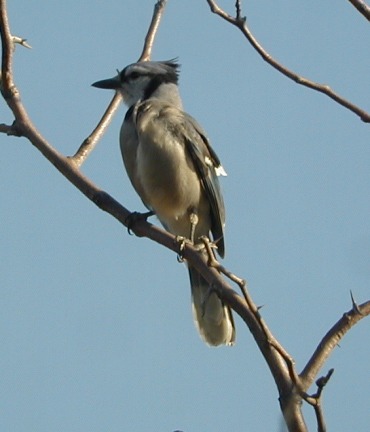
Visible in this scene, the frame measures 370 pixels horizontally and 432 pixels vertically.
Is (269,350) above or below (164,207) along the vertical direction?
below

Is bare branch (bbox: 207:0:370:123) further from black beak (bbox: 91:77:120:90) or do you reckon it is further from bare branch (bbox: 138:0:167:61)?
black beak (bbox: 91:77:120:90)

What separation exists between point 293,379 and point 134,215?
1.76m

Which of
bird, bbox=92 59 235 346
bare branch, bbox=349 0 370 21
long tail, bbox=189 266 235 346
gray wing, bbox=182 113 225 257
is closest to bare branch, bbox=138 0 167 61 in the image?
bird, bbox=92 59 235 346

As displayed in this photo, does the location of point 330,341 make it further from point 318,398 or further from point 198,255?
point 198,255

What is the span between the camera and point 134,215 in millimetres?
4320

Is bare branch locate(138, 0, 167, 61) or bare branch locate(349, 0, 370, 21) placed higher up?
bare branch locate(138, 0, 167, 61)

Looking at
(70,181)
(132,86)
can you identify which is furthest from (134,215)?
(132,86)

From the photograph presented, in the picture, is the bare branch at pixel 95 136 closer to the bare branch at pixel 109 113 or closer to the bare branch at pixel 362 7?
the bare branch at pixel 109 113

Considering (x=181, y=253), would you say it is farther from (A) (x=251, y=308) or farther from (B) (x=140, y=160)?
(B) (x=140, y=160)

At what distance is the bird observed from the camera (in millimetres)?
5375

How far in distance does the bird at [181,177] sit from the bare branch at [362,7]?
2493 millimetres

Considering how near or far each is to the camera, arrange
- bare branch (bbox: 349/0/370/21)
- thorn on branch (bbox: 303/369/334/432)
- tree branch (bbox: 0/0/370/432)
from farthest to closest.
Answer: bare branch (bbox: 349/0/370/21)
tree branch (bbox: 0/0/370/432)
thorn on branch (bbox: 303/369/334/432)

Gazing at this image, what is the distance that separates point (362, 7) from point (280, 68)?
0.39 metres

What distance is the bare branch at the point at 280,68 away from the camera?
3.13 metres
